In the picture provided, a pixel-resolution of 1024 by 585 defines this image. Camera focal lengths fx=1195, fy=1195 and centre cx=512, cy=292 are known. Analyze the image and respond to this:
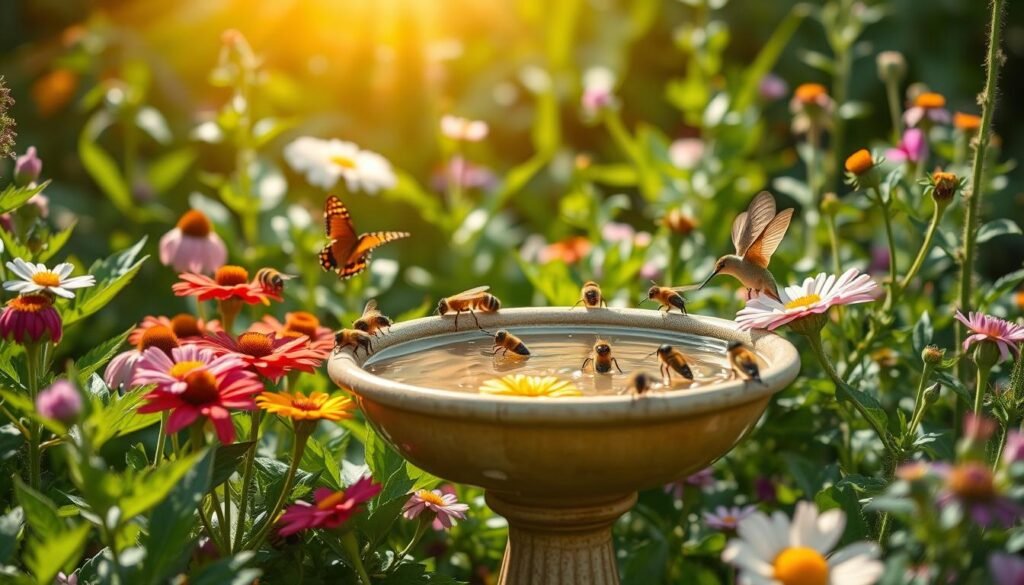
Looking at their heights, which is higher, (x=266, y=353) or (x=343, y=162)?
(x=343, y=162)

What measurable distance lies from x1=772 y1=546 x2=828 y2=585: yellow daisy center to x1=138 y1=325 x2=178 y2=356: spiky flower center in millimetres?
722

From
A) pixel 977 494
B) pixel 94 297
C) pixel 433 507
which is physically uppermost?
pixel 94 297

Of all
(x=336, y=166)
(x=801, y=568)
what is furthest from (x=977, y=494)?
(x=336, y=166)

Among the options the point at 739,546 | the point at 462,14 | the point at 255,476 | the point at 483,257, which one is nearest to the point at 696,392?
the point at 739,546

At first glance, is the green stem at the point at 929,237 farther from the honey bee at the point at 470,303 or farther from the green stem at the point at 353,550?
the green stem at the point at 353,550

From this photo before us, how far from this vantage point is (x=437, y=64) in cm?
268

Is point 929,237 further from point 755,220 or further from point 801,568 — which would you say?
point 801,568

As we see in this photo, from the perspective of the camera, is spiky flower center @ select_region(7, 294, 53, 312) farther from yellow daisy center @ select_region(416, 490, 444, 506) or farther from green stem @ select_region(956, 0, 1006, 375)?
green stem @ select_region(956, 0, 1006, 375)

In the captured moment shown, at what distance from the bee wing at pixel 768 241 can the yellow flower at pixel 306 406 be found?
0.49 metres

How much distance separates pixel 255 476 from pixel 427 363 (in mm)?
242

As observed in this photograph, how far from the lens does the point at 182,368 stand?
1144mm

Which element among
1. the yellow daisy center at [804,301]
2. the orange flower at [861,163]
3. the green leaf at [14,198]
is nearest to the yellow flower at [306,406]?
the green leaf at [14,198]

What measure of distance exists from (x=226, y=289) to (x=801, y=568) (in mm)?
750

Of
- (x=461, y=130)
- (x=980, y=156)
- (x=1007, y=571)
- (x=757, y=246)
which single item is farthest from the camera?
(x=461, y=130)
